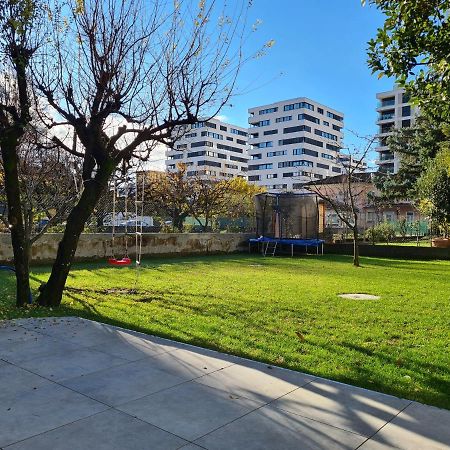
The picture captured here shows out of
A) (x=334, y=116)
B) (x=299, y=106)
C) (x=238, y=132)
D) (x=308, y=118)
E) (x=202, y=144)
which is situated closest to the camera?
(x=299, y=106)

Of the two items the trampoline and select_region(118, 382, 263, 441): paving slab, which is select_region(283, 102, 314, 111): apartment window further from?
select_region(118, 382, 263, 441): paving slab

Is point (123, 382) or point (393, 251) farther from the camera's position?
point (393, 251)

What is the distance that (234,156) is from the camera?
119m

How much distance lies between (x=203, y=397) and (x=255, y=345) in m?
1.76

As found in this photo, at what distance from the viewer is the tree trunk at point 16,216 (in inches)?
295

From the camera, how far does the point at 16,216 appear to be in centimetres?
767

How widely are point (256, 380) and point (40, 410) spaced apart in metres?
1.81

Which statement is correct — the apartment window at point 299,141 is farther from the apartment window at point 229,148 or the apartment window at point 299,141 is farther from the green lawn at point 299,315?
the green lawn at point 299,315

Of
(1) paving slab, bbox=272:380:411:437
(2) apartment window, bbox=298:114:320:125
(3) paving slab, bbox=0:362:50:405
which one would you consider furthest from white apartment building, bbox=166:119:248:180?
(1) paving slab, bbox=272:380:411:437

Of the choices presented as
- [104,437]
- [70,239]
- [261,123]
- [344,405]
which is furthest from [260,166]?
[104,437]

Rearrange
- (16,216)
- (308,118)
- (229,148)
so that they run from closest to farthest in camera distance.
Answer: (16,216)
(308,118)
(229,148)

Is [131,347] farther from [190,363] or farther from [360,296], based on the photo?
[360,296]

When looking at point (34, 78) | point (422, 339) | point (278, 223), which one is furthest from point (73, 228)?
point (278, 223)

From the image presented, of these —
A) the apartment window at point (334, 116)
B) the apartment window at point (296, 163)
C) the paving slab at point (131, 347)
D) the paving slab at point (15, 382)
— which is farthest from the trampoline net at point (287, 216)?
the apartment window at point (334, 116)
